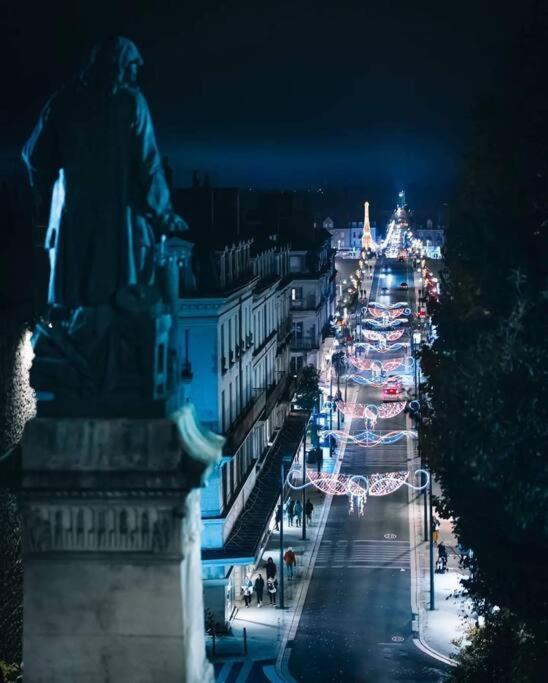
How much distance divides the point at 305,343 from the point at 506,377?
6977 centimetres

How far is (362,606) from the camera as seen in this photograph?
144ft

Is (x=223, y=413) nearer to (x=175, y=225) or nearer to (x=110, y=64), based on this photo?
(x=175, y=225)

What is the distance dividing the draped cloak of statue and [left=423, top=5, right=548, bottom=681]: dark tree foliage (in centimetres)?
1338

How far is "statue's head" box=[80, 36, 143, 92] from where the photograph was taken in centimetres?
1060

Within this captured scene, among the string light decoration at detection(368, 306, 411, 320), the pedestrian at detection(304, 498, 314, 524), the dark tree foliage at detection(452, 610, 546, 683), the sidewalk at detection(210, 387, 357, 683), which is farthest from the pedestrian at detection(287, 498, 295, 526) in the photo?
the string light decoration at detection(368, 306, 411, 320)

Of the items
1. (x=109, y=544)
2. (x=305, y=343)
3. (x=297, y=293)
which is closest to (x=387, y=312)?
(x=297, y=293)

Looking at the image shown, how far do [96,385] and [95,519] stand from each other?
1.15m

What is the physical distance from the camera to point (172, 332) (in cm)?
1091

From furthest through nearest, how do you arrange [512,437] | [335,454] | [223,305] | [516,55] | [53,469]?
[335,454]
[223,305]
[516,55]
[512,437]
[53,469]

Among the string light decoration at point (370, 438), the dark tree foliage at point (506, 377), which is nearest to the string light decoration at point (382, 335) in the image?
the string light decoration at point (370, 438)

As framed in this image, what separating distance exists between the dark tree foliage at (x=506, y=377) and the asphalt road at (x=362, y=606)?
8.91 metres

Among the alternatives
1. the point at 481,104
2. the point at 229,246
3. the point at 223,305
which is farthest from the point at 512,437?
the point at 229,246

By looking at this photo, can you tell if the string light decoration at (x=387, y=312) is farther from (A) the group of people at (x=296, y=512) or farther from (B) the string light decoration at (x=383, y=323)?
(A) the group of people at (x=296, y=512)

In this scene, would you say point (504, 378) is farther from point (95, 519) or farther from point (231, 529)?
point (231, 529)
